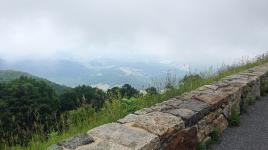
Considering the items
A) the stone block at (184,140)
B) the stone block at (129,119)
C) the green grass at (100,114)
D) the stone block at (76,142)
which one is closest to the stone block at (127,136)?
the stone block at (76,142)

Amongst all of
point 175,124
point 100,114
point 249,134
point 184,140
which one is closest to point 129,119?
point 175,124

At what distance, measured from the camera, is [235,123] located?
7.23 m

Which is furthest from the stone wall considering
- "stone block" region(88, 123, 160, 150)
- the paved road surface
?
the paved road surface

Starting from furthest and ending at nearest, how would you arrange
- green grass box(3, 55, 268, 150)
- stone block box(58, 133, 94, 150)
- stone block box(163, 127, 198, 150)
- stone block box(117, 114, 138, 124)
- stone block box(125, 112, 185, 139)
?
green grass box(3, 55, 268, 150) < stone block box(117, 114, 138, 124) < stone block box(163, 127, 198, 150) < stone block box(125, 112, 185, 139) < stone block box(58, 133, 94, 150)

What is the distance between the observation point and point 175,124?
5250 mm

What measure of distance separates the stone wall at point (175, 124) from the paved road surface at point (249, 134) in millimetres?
190

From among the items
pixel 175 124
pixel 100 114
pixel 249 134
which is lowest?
pixel 249 134

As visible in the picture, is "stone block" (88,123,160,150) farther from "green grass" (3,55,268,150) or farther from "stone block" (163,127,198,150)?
"green grass" (3,55,268,150)

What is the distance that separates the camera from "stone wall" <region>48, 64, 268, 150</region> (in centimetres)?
462

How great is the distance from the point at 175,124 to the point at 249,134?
84.3 inches

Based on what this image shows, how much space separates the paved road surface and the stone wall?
0.19m

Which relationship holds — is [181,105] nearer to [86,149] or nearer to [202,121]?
[202,121]

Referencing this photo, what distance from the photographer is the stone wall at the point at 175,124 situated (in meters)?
4.62

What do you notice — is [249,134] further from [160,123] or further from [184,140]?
[160,123]
